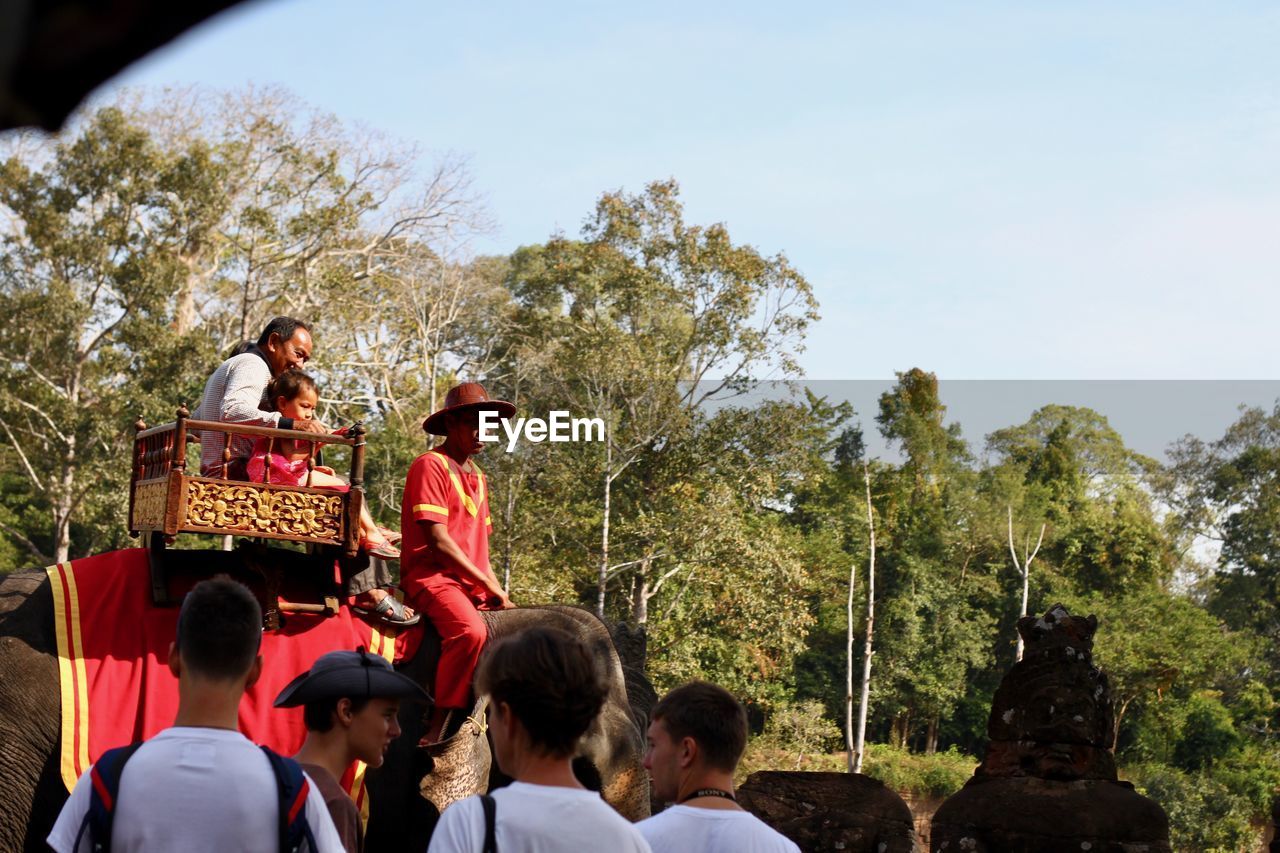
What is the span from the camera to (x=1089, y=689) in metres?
5.78

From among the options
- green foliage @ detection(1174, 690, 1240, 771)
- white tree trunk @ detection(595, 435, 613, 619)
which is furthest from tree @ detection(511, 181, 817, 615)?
green foliage @ detection(1174, 690, 1240, 771)

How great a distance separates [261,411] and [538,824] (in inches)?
142

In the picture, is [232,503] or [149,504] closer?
[232,503]

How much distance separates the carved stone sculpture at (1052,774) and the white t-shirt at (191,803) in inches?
126

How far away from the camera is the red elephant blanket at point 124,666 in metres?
5.87

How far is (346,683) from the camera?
3.50 metres

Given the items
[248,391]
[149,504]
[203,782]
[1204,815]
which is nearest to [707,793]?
[203,782]

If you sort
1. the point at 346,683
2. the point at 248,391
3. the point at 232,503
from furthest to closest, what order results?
the point at 248,391 → the point at 232,503 → the point at 346,683

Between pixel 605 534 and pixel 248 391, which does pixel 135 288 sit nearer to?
pixel 605 534

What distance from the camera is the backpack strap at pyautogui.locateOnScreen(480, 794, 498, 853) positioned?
2703 mm

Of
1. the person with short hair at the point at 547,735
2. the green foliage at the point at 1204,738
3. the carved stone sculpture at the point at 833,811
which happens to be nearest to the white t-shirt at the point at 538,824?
the person with short hair at the point at 547,735

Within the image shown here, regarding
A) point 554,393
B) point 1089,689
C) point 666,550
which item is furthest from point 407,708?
point 554,393

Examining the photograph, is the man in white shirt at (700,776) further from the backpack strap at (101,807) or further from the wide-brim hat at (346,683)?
the backpack strap at (101,807)

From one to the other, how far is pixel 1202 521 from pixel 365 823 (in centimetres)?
4730
